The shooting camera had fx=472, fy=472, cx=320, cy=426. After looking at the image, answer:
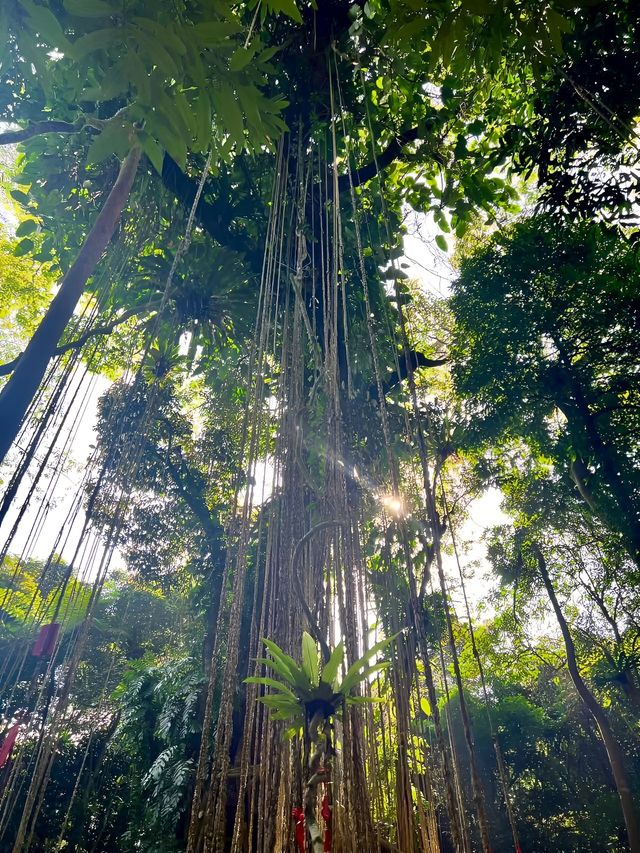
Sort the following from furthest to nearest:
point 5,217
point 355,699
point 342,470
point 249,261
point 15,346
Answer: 1. point 15,346
2. point 5,217
3. point 249,261
4. point 342,470
5. point 355,699

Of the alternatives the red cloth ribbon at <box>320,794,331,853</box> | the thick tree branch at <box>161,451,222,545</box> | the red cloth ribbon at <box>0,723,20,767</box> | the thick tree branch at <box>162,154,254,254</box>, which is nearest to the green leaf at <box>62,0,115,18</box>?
the red cloth ribbon at <box>320,794,331,853</box>

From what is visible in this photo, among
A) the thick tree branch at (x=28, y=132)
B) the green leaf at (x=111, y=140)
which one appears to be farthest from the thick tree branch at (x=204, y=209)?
the green leaf at (x=111, y=140)

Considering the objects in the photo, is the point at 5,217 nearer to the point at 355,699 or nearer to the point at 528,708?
the point at 355,699

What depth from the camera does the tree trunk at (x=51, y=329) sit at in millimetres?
643

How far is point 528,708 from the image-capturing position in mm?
6707

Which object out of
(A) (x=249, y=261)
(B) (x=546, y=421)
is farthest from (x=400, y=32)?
(B) (x=546, y=421)

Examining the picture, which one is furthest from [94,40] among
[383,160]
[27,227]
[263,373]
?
[383,160]

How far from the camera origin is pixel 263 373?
5.24 ft

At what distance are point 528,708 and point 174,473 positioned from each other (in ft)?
19.4

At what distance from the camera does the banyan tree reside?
A: 835 mm

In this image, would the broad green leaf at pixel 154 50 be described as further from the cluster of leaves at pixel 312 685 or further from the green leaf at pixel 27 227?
the green leaf at pixel 27 227

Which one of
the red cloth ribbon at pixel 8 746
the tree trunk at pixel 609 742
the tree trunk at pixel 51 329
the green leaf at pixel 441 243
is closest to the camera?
the tree trunk at pixel 51 329

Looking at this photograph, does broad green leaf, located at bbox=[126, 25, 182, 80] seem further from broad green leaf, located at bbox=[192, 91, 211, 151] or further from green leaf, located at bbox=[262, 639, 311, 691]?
green leaf, located at bbox=[262, 639, 311, 691]

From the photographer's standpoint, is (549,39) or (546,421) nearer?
(549,39)
